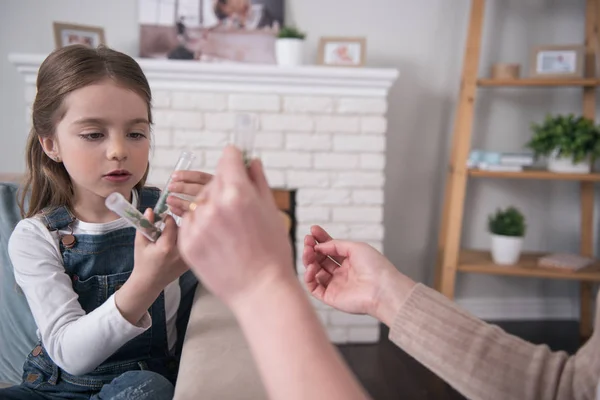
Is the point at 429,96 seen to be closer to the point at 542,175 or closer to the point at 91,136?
the point at 542,175

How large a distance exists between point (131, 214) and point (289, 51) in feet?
5.14

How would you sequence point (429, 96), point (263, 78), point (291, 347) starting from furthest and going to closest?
point (429, 96)
point (263, 78)
point (291, 347)

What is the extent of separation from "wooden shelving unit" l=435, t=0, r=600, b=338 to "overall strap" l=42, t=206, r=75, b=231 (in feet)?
5.56

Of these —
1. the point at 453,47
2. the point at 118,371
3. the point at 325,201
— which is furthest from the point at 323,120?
the point at 118,371

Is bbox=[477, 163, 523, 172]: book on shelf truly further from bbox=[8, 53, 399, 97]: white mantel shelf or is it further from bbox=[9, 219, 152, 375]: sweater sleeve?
bbox=[9, 219, 152, 375]: sweater sleeve

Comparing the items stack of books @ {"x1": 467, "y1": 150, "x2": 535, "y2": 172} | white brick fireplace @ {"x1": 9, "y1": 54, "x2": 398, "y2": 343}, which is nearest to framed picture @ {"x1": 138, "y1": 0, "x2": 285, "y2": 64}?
white brick fireplace @ {"x1": 9, "y1": 54, "x2": 398, "y2": 343}

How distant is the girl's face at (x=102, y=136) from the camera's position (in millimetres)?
945

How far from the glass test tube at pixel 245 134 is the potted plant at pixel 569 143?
1994mm

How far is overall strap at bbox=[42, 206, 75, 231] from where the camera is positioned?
1.02 m

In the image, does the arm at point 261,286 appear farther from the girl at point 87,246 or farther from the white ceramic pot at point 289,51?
the white ceramic pot at point 289,51

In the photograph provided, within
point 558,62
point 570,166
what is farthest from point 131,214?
point 558,62

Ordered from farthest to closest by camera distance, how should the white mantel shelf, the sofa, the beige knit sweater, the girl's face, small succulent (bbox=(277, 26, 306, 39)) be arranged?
small succulent (bbox=(277, 26, 306, 39)), the white mantel shelf, the girl's face, the sofa, the beige knit sweater

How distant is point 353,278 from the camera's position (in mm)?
833

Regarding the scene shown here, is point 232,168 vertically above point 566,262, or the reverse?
point 232,168
